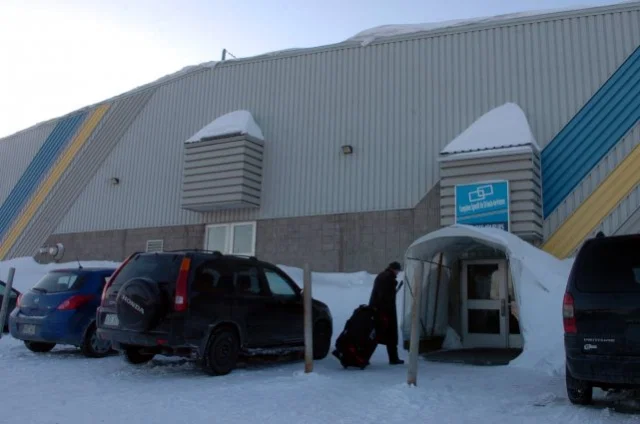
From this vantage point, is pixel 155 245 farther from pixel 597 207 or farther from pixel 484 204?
pixel 597 207

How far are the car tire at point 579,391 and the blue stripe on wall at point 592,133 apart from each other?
7.86m

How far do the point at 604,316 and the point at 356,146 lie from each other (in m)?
10.8

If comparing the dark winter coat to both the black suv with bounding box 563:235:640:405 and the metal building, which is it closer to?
the black suv with bounding box 563:235:640:405

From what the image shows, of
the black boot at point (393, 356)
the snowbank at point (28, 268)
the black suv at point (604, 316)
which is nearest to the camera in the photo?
Answer: the black suv at point (604, 316)

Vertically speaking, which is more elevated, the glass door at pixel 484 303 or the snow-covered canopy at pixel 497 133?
the snow-covered canopy at pixel 497 133

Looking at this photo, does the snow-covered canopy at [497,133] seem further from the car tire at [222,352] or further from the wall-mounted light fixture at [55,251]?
the wall-mounted light fixture at [55,251]

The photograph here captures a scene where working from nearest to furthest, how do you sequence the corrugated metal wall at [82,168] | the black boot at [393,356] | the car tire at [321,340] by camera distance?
the black boot at [393,356]
the car tire at [321,340]
the corrugated metal wall at [82,168]

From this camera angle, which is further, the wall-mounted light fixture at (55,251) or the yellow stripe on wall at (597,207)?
the wall-mounted light fixture at (55,251)

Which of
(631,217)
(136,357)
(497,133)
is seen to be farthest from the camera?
(497,133)

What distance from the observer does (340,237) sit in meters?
16.1

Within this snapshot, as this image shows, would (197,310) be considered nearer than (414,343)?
No

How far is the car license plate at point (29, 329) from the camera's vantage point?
10.1 meters

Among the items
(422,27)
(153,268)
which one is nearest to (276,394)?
(153,268)

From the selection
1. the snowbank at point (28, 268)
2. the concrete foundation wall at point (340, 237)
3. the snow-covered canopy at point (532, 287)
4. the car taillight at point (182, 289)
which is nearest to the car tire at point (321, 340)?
the snow-covered canopy at point (532, 287)
